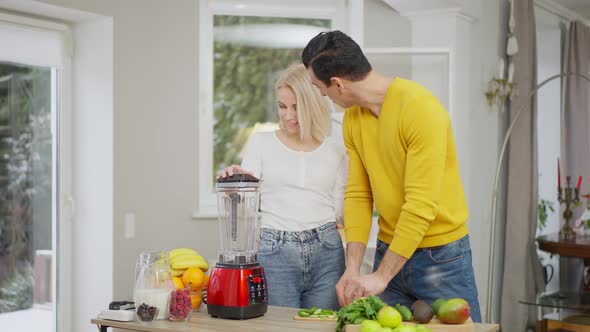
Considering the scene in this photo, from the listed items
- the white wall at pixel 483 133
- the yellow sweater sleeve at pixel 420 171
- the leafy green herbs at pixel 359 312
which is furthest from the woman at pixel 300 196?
the white wall at pixel 483 133

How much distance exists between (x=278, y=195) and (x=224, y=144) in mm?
2162

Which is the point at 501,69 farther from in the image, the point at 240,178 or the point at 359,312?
the point at 359,312

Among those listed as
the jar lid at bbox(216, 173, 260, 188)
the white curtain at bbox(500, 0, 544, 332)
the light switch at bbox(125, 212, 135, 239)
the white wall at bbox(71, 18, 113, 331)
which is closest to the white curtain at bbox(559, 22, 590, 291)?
the white curtain at bbox(500, 0, 544, 332)

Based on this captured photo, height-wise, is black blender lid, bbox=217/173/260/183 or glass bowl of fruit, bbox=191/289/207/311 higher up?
black blender lid, bbox=217/173/260/183

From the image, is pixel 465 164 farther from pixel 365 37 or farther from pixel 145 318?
pixel 145 318

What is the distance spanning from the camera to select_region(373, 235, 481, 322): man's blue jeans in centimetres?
234

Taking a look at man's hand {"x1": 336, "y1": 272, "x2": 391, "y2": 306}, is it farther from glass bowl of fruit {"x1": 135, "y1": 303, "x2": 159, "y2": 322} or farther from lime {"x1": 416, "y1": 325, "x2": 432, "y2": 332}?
glass bowl of fruit {"x1": 135, "y1": 303, "x2": 159, "y2": 322}

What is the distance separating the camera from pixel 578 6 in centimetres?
615

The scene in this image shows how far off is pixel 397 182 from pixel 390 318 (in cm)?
57

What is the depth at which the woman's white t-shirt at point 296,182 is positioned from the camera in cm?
261

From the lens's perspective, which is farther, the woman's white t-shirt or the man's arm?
the woman's white t-shirt

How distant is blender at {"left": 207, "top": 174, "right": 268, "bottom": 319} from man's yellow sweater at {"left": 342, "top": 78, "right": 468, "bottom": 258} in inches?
12.7

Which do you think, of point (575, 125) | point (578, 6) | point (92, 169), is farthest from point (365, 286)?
point (578, 6)

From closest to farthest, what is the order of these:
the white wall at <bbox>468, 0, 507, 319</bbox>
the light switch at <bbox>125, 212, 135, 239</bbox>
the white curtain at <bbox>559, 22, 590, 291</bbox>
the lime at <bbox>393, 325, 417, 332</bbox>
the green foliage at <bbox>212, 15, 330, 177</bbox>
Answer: the lime at <bbox>393, 325, 417, 332</bbox> < the light switch at <bbox>125, 212, 135, 239</bbox> < the green foliage at <bbox>212, 15, 330, 177</bbox> < the white wall at <bbox>468, 0, 507, 319</bbox> < the white curtain at <bbox>559, 22, 590, 291</bbox>
